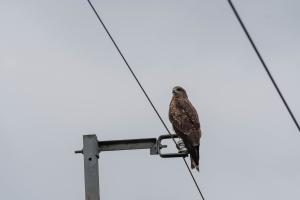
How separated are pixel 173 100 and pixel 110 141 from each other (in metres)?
5.87

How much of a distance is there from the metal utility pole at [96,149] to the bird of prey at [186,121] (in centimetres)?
287

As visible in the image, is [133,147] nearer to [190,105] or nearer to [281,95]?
[281,95]

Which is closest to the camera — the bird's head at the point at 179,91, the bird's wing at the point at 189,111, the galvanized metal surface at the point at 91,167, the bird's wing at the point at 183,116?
the galvanized metal surface at the point at 91,167

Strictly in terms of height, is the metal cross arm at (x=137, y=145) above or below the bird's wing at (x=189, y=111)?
below

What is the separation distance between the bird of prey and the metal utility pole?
287cm

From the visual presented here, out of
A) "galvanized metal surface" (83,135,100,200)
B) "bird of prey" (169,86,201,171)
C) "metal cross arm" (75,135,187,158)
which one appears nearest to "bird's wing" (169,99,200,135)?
"bird of prey" (169,86,201,171)

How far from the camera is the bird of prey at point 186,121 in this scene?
1391 cm

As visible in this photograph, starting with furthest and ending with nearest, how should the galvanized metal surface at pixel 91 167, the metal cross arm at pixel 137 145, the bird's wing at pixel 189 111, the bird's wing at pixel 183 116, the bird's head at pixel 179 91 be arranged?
the bird's head at pixel 179 91 → the bird's wing at pixel 189 111 → the bird's wing at pixel 183 116 → the metal cross arm at pixel 137 145 → the galvanized metal surface at pixel 91 167

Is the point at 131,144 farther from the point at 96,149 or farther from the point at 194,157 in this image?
the point at 194,157

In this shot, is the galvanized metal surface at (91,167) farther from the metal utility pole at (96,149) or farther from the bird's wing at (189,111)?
the bird's wing at (189,111)

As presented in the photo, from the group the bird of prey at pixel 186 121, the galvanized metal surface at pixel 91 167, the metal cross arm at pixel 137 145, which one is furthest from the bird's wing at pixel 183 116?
the galvanized metal surface at pixel 91 167

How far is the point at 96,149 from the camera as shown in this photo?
34.0 ft

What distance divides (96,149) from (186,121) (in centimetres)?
489

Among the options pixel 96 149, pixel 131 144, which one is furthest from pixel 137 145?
pixel 96 149
